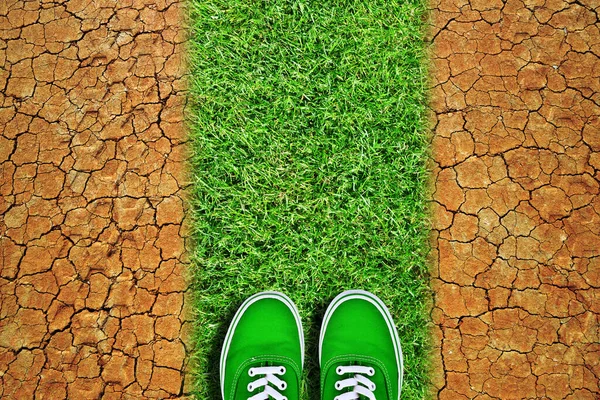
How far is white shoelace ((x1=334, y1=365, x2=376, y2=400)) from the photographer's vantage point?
236 cm

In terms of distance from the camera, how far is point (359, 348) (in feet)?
8.02

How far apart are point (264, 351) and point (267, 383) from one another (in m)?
0.14

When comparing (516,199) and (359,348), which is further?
(516,199)

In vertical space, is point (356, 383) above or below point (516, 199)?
below

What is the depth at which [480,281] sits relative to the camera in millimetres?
2518

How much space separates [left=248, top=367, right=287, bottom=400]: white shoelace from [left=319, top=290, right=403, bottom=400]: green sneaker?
0.20 meters

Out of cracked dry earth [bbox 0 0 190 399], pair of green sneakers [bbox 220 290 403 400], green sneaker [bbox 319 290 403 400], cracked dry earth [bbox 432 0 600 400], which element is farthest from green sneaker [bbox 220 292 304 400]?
cracked dry earth [bbox 432 0 600 400]

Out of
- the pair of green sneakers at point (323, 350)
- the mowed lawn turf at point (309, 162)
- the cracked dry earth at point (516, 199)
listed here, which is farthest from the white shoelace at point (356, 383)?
the cracked dry earth at point (516, 199)

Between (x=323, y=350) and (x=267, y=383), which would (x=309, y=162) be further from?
(x=267, y=383)

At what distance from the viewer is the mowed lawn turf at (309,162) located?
249 centimetres

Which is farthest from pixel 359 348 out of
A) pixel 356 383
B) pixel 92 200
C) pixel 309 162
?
pixel 92 200

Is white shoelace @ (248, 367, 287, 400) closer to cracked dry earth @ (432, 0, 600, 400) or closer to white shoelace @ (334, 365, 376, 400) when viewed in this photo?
white shoelace @ (334, 365, 376, 400)

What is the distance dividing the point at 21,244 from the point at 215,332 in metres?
1.06

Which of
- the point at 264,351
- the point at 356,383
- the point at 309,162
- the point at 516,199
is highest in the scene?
the point at 309,162
